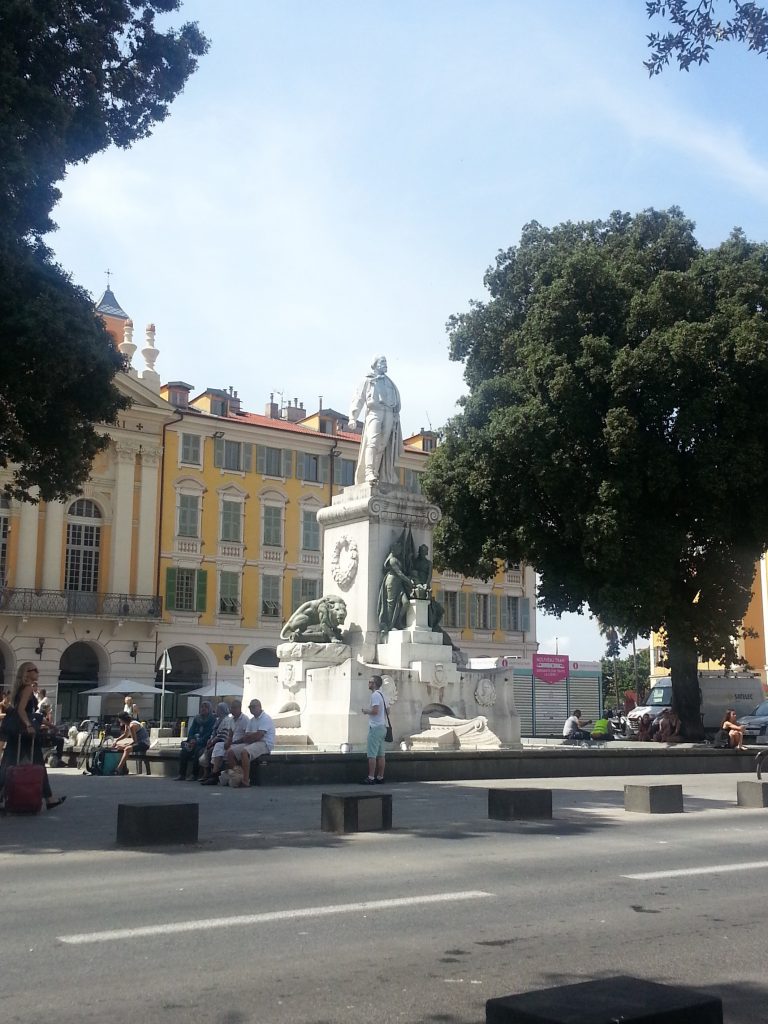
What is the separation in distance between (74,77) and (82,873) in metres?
13.6

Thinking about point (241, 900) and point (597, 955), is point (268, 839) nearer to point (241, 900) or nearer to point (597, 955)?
point (241, 900)

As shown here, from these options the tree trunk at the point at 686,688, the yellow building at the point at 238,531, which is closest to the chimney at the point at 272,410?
the yellow building at the point at 238,531

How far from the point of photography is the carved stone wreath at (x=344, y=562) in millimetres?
21250

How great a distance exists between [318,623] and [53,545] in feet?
92.0

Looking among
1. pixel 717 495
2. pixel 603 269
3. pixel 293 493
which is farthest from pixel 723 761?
pixel 293 493

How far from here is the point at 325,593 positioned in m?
21.9

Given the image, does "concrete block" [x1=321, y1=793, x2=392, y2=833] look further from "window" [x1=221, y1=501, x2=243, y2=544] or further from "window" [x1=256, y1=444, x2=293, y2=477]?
"window" [x1=256, y1=444, x2=293, y2=477]

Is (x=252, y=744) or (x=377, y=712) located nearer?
(x=377, y=712)

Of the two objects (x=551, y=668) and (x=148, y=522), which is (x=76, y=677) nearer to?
(x=148, y=522)

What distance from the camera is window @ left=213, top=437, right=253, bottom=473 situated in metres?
52.3

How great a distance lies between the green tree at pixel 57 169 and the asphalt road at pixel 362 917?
7.17 meters

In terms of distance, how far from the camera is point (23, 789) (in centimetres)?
1205

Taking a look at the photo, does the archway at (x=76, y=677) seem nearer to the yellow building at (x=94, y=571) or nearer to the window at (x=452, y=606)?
the yellow building at (x=94, y=571)

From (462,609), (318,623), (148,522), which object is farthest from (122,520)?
(318,623)
